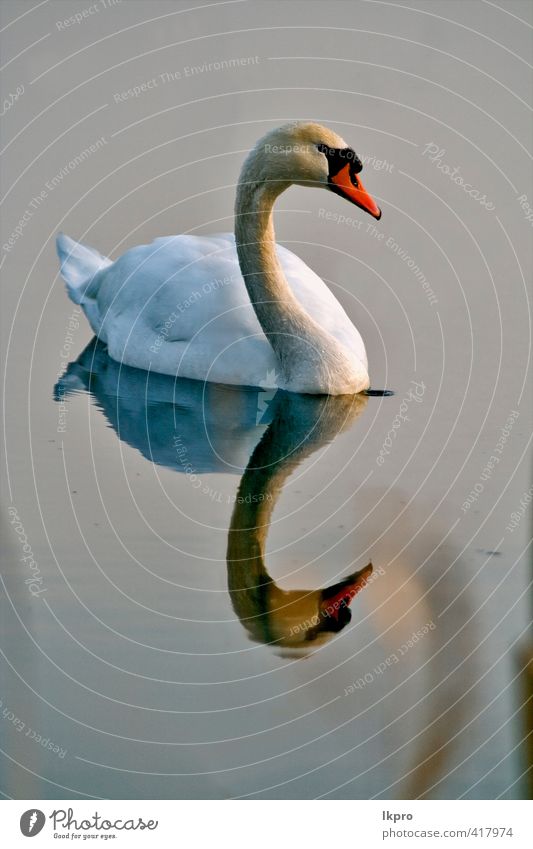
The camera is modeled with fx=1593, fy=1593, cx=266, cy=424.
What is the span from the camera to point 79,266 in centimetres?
977

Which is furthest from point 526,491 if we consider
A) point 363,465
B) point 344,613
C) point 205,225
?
point 205,225

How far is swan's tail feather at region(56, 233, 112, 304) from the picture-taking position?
950 centimetres

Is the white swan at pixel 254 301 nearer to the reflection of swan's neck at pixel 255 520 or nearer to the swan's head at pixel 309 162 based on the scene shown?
the swan's head at pixel 309 162

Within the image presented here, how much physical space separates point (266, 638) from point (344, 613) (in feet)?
1.04

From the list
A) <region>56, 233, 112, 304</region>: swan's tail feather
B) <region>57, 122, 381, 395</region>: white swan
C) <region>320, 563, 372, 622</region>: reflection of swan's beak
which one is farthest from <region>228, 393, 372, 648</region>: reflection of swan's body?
<region>56, 233, 112, 304</region>: swan's tail feather

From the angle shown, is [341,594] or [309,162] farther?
[309,162]

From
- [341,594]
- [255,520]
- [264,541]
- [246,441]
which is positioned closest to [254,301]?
[246,441]

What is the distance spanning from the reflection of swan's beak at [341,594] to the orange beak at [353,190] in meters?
2.45

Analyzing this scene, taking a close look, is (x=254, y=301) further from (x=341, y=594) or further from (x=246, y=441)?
(x=341, y=594)

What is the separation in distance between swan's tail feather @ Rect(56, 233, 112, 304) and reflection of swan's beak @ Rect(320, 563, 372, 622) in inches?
166

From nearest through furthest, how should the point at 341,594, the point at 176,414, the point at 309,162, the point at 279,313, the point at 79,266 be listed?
1. the point at 341,594
2. the point at 176,414
3. the point at 309,162
4. the point at 279,313
5. the point at 79,266

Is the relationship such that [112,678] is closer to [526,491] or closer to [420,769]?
[420,769]

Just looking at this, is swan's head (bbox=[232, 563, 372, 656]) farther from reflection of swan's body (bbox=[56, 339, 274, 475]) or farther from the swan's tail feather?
the swan's tail feather

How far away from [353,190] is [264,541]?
230 cm
